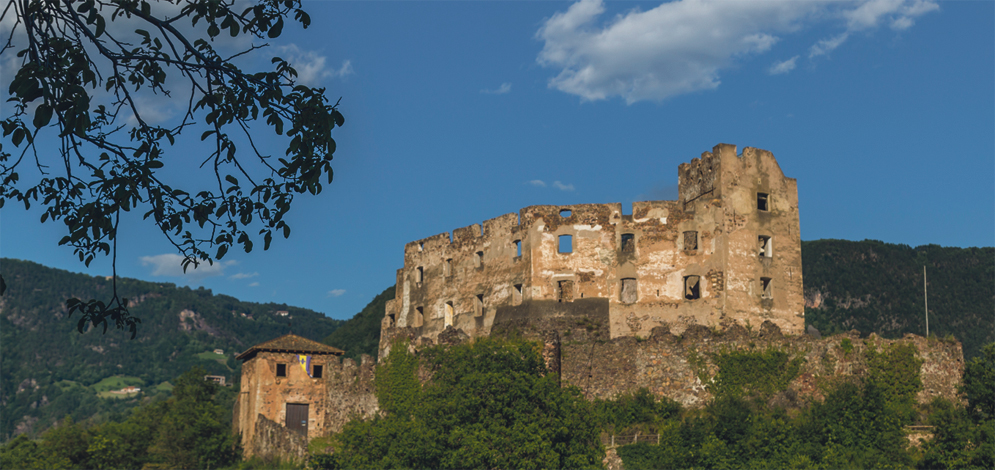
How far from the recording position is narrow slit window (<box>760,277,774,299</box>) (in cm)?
4469

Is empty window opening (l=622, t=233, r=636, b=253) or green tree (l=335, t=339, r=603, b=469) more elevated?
empty window opening (l=622, t=233, r=636, b=253)

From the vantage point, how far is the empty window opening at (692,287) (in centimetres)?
4553

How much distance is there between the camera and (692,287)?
152ft

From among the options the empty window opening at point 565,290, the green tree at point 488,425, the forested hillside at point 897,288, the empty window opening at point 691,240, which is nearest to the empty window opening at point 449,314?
the empty window opening at point 565,290

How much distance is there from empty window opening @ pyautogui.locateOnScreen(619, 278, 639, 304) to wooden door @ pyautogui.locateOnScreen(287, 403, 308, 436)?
67.3ft

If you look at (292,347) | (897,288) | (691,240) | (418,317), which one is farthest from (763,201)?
(897,288)

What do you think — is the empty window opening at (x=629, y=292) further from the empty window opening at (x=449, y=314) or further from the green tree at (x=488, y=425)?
the empty window opening at (x=449, y=314)

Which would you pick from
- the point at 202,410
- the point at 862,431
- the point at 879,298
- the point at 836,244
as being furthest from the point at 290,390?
the point at 836,244

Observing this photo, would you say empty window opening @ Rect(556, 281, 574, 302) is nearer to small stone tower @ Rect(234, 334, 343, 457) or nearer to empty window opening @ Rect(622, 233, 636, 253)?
empty window opening @ Rect(622, 233, 636, 253)

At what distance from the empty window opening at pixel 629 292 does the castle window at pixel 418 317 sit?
14.1 meters

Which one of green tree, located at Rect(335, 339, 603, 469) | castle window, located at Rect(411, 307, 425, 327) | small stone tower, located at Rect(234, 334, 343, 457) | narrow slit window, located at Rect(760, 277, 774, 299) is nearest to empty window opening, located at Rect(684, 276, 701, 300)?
narrow slit window, located at Rect(760, 277, 774, 299)

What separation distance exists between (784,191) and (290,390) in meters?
29.8

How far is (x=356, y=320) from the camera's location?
365 ft

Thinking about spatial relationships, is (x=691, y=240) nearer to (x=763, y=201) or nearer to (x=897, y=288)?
(x=763, y=201)
